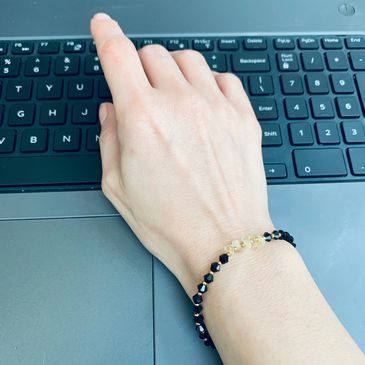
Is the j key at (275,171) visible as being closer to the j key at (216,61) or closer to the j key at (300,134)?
the j key at (300,134)

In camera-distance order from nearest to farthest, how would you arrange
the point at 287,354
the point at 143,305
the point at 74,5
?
1. the point at 287,354
2. the point at 143,305
3. the point at 74,5

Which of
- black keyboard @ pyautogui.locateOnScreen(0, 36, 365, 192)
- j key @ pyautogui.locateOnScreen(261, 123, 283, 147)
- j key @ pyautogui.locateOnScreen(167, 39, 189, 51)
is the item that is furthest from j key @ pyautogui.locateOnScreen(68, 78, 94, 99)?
j key @ pyautogui.locateOnScreen(261, 123, 283, 147)

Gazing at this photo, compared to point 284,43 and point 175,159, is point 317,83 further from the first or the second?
Answer: point 175,159

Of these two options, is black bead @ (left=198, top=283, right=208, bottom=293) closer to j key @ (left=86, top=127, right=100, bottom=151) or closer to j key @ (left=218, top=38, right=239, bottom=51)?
j key @ (left=86, top=127, right=100, bottom=151)

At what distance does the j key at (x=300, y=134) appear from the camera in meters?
0.61

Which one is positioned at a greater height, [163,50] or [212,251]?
[163,50]

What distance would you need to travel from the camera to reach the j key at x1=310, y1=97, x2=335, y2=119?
626mm

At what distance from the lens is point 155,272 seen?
54cm

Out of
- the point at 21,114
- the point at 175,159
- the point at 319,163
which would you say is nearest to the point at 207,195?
the point at 175,159

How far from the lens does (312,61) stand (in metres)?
0.66

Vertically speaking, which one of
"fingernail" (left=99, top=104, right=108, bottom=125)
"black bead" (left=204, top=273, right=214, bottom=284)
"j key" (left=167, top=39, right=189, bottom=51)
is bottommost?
"black bead" (left=204, top=273, right=214, bottom=284)

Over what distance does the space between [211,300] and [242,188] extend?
137 mm

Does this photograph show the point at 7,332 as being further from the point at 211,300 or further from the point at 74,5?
the point at 74,5

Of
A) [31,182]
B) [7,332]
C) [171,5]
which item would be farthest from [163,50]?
[7,332]
